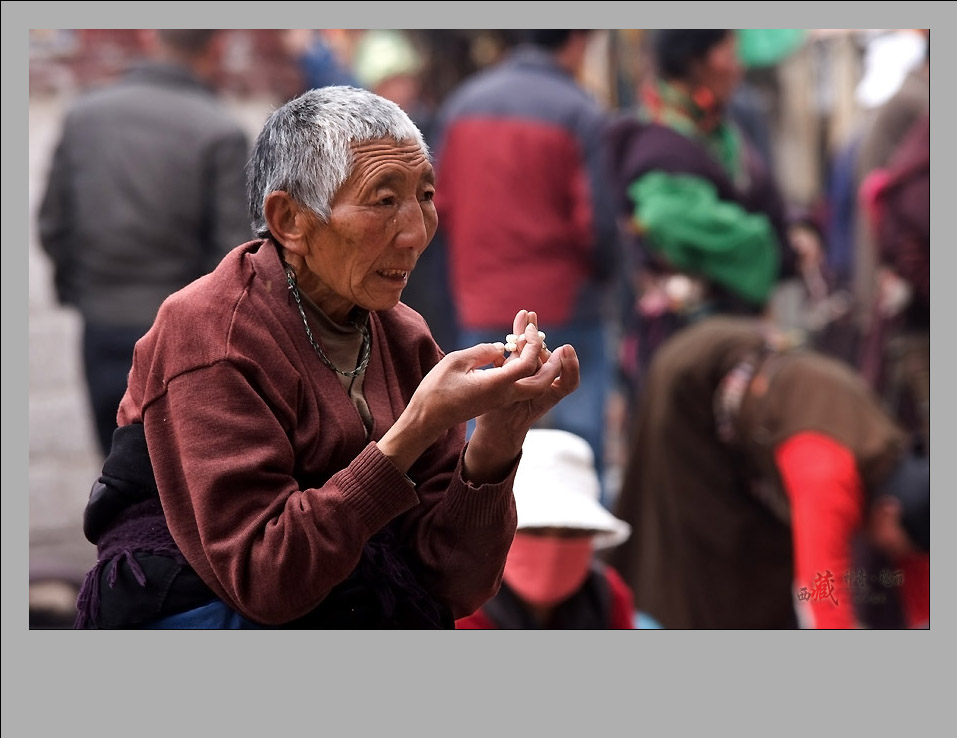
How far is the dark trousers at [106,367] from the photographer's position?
2.81m

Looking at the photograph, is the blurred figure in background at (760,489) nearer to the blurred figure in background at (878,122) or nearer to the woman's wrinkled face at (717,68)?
the woman's wrinkled face at (717,68)

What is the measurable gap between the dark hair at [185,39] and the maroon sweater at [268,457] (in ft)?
6.53

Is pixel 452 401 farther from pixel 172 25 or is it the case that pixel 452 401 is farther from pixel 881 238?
pixel 881 238

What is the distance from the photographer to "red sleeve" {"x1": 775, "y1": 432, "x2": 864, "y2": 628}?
3.26m

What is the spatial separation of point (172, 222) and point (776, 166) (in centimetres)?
244

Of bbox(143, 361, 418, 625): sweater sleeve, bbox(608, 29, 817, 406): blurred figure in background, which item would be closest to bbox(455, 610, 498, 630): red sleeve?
bbox(143, 361, 418, 625): sweater sleeve

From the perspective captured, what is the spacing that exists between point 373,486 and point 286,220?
0.32m

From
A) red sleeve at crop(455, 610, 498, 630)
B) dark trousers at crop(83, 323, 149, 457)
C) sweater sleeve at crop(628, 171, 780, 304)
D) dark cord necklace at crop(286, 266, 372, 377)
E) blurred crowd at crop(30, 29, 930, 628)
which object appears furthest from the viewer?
sweater sleeve at crop(628, 171, 780, 304)

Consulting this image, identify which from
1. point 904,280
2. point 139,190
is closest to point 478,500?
point 139,190

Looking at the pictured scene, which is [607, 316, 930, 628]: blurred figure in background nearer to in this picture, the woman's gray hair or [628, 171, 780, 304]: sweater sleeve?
[628, 171, 780, 304]: sweater sleeve

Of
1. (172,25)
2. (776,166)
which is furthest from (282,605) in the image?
(776,166)

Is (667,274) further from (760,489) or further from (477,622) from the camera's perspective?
(477,622)

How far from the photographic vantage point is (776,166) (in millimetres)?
4844

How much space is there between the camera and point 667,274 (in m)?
4.02
